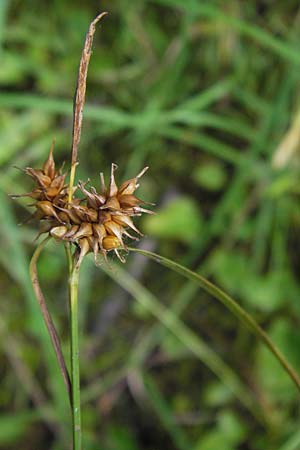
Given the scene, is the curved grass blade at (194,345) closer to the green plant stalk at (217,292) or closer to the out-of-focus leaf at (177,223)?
the out-of-focus leaf at (177,223)

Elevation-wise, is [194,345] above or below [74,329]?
below

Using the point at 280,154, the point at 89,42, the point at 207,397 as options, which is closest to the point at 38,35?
the point at 280,154

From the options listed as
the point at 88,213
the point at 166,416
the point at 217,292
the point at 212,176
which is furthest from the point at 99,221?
the point at 212,176

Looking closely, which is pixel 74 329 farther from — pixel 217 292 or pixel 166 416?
pixel 166 416

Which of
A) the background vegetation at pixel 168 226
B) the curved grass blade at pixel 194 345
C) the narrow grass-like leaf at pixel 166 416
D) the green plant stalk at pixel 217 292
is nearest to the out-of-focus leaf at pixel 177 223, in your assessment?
the background vegetation at pixel 168 226

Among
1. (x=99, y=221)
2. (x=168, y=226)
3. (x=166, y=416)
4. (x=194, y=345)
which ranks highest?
(x=99, y=221)
